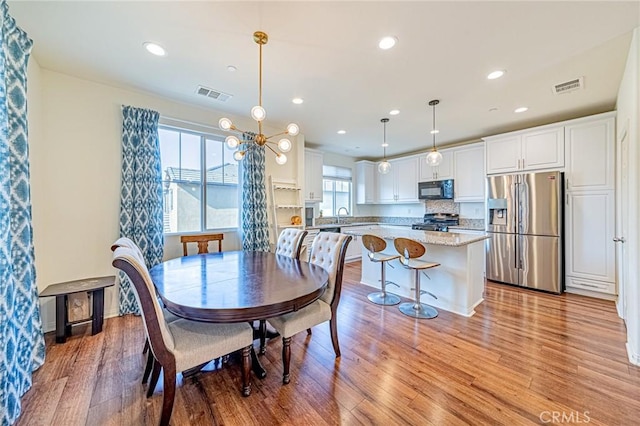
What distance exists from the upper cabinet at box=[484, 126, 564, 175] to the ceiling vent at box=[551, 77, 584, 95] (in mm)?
989

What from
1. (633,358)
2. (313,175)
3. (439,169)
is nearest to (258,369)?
(633,358)

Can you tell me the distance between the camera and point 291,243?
9.64ft

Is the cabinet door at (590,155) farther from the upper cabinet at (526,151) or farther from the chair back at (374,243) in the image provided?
the chair back at (374,243)

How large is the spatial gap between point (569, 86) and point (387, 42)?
2455 millimetres

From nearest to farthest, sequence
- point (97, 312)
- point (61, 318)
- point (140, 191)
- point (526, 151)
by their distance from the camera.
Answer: point (61, 318)
point (97, 312)
point (140, 191)
point (526, 151)

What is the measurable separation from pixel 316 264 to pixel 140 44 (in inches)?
Answer: 100

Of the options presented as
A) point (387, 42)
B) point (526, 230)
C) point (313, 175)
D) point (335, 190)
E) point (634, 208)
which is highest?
point (387, 42)

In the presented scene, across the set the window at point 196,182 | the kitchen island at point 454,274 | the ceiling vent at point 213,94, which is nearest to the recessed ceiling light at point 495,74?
the kitchen island at point 454,274

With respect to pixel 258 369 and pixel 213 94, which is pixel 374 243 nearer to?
pixel 258 369

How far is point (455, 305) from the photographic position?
122 inches

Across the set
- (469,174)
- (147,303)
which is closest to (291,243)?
(147,303)

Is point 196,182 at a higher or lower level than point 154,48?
lower

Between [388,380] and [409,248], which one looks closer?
[388,380]

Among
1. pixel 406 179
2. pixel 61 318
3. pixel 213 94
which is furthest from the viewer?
pixel 406 179
